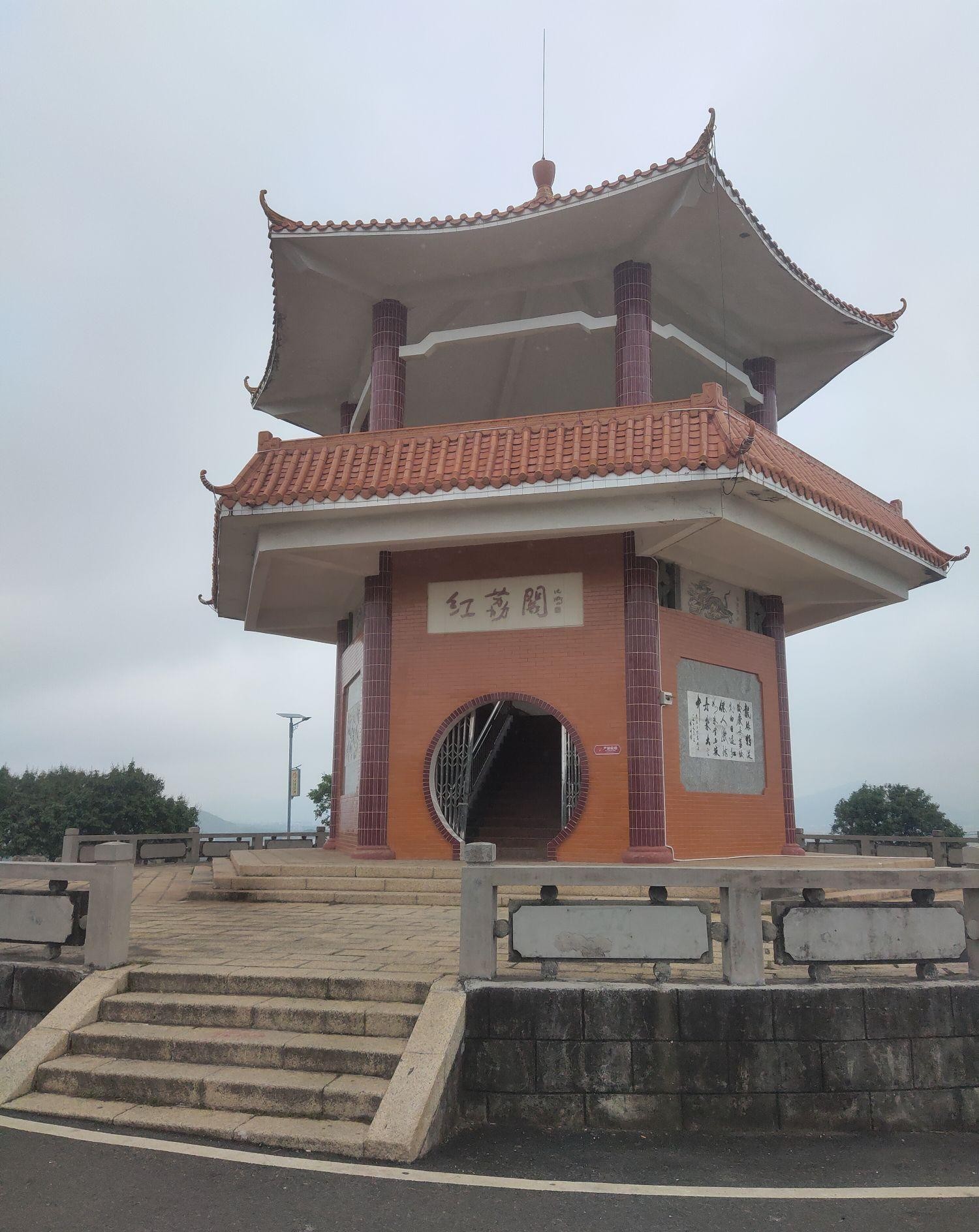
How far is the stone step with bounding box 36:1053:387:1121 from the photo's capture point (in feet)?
17.4

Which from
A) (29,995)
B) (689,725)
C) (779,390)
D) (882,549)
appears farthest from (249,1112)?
(779,390)

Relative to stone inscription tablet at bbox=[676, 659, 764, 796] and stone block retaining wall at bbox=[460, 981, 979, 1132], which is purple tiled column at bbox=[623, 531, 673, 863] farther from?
stone block retaining wall at bbox=[460, 981, 979, 1132]

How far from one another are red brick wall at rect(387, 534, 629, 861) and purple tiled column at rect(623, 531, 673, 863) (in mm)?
116

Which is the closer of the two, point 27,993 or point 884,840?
point 27,993

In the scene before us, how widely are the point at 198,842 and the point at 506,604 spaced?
31.4 feet

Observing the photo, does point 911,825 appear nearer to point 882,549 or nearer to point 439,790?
point 882,549

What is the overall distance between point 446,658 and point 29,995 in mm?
6480

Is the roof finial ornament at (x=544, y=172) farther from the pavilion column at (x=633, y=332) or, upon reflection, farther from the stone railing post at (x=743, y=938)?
the stone railing post at (x=743, y=938)

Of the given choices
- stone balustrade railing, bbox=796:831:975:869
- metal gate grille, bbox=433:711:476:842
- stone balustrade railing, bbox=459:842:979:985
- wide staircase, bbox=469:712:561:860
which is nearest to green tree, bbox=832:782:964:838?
stone balustrade railing, bbox=796:831:975:869

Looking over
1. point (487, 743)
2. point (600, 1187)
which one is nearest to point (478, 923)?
point (600, 1187)

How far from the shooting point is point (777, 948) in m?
5.94

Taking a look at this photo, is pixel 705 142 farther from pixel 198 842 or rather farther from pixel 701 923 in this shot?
pixel 198 842

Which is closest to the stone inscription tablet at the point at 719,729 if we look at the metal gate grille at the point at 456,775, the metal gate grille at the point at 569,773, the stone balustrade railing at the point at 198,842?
the metal gate grille at the point at 569,773

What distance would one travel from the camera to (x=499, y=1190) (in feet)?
15.3
